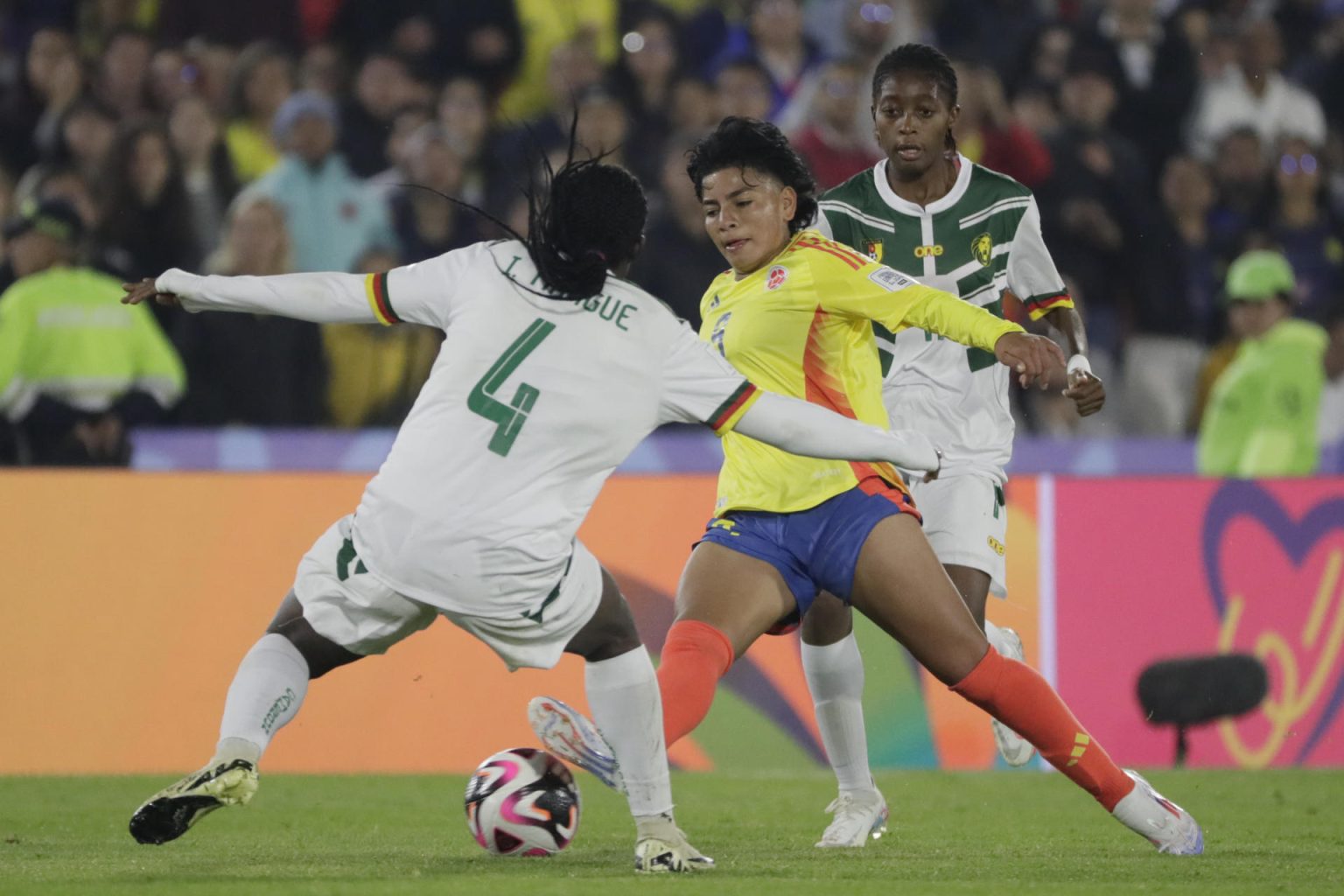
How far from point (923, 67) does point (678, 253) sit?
556cm

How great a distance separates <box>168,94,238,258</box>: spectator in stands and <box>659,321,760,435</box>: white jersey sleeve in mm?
7205

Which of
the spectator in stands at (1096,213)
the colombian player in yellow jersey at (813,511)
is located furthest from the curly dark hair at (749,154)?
the spectator in stands at (1096,213)

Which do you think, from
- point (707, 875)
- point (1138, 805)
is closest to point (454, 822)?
point (707, 875)

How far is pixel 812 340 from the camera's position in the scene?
581 cm

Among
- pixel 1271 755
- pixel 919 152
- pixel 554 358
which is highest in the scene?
pixel 919 152

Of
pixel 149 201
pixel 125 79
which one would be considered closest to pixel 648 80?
pixel 125 79

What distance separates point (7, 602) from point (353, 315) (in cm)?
408

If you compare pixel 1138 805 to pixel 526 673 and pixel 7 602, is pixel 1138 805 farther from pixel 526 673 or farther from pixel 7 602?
pixel 7 602

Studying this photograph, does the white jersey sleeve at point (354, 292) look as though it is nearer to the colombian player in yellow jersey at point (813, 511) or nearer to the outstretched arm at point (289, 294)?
the outstretched arm at point (289, 294)

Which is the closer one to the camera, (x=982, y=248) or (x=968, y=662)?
(x=968, y=662)

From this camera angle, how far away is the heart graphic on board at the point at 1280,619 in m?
9.37

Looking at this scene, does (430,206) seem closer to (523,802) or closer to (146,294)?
(146,294)

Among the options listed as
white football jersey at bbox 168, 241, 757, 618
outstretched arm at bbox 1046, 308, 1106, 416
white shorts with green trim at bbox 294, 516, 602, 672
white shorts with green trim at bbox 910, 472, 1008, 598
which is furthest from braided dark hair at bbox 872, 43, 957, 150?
white shorts with green trim at bbox 294, 516, 602, 672

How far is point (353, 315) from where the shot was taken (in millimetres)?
5195
